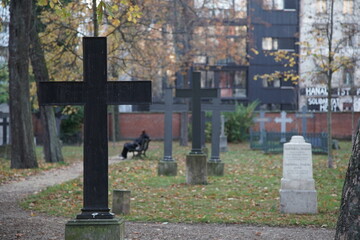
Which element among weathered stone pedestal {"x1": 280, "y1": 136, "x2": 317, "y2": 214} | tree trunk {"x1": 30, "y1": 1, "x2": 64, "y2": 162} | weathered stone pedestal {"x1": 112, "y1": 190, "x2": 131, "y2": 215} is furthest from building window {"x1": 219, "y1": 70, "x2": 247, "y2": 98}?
weathered stone pedestal {"x1": 112, "y1": 190, "x2": 131, "y2": 215}

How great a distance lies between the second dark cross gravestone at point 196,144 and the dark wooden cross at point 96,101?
9.68 metres

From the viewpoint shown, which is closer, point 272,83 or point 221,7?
point 221,7

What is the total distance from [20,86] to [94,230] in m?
Result: 14.8

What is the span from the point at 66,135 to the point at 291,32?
895 inches

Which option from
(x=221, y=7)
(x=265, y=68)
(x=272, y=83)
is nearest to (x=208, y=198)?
(x=221, y=7)

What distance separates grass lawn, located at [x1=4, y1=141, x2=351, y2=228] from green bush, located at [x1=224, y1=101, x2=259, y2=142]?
22.4 metres

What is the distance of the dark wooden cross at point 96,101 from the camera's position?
293 inches

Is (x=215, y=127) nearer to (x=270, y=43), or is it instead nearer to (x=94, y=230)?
(x=94, y=230)

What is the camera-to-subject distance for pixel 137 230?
10039 mm

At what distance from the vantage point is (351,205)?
6.17 metres

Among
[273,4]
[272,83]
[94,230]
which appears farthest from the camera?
[272,83]

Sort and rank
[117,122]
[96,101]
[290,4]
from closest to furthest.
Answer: [96,101]
[117,122]
[290,4]

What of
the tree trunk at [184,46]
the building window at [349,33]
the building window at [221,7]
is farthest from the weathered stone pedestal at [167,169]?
the building window at [221,7]

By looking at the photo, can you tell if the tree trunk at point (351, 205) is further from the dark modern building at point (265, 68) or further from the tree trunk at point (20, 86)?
the dark modern building at point (265, 68)
